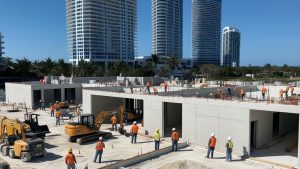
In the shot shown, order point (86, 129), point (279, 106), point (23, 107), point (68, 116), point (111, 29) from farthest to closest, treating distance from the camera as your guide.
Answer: point (111, 29) < point (23, 107) < point (68, 116) < point (86, 129) < point (279, 106)

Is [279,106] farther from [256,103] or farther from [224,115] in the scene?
[224,115]

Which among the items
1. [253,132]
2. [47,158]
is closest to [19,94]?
[47,158]

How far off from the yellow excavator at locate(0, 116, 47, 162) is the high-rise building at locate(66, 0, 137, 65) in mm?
137792

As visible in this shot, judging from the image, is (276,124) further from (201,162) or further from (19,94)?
(19,94)

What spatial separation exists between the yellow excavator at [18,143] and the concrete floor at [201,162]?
19.2 ft

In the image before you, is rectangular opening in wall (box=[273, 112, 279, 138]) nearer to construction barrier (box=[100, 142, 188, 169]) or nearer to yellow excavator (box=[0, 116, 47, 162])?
construction barrier (box=[100, 142, 188, 169])

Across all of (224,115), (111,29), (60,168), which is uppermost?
(111,29)

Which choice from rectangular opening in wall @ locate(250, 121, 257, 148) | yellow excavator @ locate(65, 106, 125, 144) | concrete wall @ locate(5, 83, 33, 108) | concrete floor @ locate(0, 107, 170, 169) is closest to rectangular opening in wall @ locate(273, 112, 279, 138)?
rectangular opening in wall @ locate(250, 121, 257, 148)

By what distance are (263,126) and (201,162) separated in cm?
587

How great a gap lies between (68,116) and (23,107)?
508 inches

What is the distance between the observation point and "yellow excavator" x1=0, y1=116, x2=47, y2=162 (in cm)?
1694

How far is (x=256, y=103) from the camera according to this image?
1786 centimetres

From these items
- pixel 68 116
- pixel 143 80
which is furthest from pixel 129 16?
pixel 68 116

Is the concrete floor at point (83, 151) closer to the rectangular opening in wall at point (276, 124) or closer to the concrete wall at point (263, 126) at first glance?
the concrete wall at point (263, 126)
